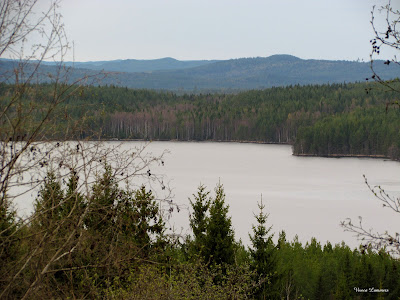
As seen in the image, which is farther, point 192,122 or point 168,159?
point 192,122

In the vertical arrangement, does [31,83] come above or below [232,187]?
above

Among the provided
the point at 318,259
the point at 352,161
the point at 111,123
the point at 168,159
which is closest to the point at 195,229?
the point at 318,259

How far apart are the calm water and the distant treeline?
726 cm

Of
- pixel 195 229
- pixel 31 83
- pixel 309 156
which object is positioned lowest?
pixel 309 156

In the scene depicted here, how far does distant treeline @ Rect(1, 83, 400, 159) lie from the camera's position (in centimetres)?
10425

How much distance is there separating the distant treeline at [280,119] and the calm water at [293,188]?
23.8ft

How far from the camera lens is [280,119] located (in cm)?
13362

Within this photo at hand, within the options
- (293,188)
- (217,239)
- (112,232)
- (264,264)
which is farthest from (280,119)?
(112,232)

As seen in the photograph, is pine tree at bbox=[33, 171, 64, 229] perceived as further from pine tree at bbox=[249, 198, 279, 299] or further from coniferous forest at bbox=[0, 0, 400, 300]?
pine tree at bbox=[249, 198, 279, 299]

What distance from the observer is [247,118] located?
473ft

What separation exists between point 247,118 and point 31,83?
13895 centimetres

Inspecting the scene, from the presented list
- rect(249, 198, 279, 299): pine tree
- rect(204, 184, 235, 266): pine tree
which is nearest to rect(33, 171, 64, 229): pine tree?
rect(204, 184, 235, 266): pine tree

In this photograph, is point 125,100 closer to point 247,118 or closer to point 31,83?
point 247,118

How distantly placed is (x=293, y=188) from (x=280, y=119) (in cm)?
7530
